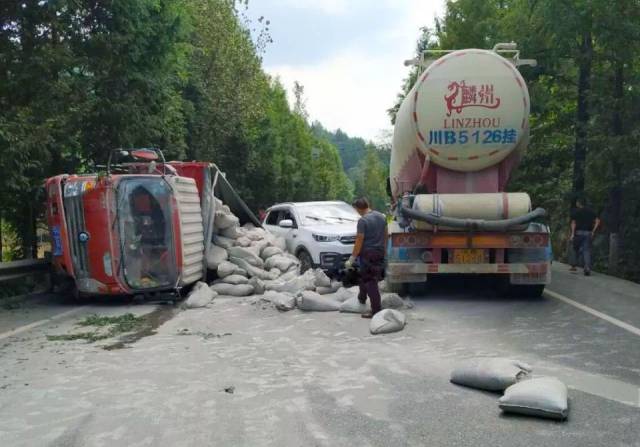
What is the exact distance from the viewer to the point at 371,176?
10431 cm

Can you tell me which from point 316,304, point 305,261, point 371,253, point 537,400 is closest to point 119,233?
point 316,304

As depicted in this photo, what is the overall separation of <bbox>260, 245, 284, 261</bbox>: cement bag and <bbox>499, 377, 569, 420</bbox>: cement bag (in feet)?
28.5

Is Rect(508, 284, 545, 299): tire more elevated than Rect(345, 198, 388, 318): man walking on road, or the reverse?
Rect(345, 198, 388, 318): man walking on road

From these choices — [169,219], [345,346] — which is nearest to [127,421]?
[345,346]

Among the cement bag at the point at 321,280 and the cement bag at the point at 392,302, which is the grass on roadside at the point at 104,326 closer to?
the cement bag at the point at 321,280

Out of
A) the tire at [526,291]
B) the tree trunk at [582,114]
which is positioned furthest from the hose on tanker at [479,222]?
the tree trunk at [582,114]

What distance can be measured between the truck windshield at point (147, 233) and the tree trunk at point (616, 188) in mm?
10011

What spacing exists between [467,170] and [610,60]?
7416 mm

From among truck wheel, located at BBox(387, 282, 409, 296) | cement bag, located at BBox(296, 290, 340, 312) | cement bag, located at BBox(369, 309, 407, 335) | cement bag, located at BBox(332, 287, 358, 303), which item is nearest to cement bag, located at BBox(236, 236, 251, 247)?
cement bag, located at BBox(332, 287, 358, 303)

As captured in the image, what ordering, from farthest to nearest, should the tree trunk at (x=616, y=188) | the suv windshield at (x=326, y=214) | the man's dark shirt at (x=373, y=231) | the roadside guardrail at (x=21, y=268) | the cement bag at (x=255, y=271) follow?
the tree trunk at (x=616, y=188), the suv windshield at (x=326, y=214), the cement bag at (x=255, y=271), the roadside guardrail at (x=21, y=268), the man's dark shirt at (x=373, y=231)

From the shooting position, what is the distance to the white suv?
13289 mm

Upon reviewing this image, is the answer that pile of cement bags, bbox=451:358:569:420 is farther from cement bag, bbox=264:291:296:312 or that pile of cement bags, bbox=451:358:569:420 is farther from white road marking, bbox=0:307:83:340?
white road marking, bbox=0:307:83:340

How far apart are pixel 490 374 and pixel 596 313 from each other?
4.14m

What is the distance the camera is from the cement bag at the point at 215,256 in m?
12.5
